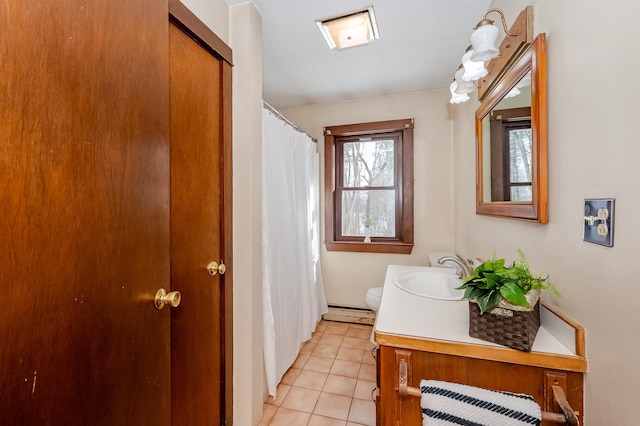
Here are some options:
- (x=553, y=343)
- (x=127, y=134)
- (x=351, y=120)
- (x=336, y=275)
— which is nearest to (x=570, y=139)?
(x=553, y=343)

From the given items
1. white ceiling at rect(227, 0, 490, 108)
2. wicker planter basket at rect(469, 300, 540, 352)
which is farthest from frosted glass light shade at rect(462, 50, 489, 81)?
wicker planter basket at rect(469, 300, 540, 352)

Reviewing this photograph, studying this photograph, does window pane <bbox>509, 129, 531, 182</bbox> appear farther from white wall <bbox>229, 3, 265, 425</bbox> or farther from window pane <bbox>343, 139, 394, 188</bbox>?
window pane <bbox>343, 139, 394, 188</bbox>

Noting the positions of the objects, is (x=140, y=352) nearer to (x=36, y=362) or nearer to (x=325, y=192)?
(x=36, y=362)

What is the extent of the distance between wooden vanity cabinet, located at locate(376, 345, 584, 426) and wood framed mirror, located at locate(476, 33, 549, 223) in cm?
49

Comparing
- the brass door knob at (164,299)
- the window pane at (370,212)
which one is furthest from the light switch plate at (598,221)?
the window pane at (370,212)

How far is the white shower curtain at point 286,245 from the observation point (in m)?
1.68

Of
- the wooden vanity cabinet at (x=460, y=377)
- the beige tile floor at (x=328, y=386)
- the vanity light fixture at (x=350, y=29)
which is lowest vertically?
the beige tile floor at (x=328, y=386)

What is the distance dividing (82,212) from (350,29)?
1.66 meters

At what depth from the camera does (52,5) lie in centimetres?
54

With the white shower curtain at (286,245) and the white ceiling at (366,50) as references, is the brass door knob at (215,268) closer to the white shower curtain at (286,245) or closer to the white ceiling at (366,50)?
the white shower curtain at (286,245)

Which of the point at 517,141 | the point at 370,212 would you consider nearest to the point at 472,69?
the point at 517,141

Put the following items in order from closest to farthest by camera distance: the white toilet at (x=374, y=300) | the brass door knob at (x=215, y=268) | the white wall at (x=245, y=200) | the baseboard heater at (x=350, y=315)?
the brass door knob at (x=215, y=268), the white wall at (x=245, y=200), the white toilet at (x=374, y=300), the baseboard heater at (x=350, y=315)

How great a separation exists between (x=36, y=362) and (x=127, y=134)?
0.51 meters

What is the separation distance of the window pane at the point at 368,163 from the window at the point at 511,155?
4.41 ft
